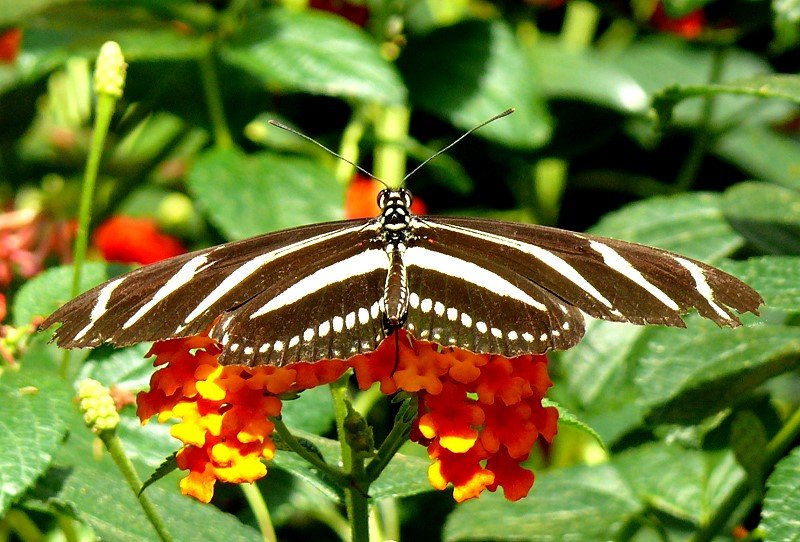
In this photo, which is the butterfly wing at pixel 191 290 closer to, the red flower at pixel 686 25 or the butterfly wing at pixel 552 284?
the butterfly wing at pixel 552 284

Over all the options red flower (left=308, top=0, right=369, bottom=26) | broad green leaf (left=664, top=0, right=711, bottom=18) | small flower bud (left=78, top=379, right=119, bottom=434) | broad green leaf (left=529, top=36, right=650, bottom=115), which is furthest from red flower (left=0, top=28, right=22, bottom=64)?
small flower bud (left=78, top=379, right=119, bottom=434)

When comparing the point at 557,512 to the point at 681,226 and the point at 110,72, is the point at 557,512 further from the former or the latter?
the point at 110,72

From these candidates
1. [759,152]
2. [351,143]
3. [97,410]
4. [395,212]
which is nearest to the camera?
[97,410]

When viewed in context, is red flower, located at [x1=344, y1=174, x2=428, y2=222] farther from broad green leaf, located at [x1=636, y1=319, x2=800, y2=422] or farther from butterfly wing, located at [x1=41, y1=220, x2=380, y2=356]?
butterfly wing, located at [x1=41, y1=220, x2=380, y2=356]

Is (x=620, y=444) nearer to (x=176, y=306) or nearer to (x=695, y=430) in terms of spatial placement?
(x=695, y=430)

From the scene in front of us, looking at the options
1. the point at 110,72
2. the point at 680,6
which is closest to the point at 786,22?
the point at 680,6
